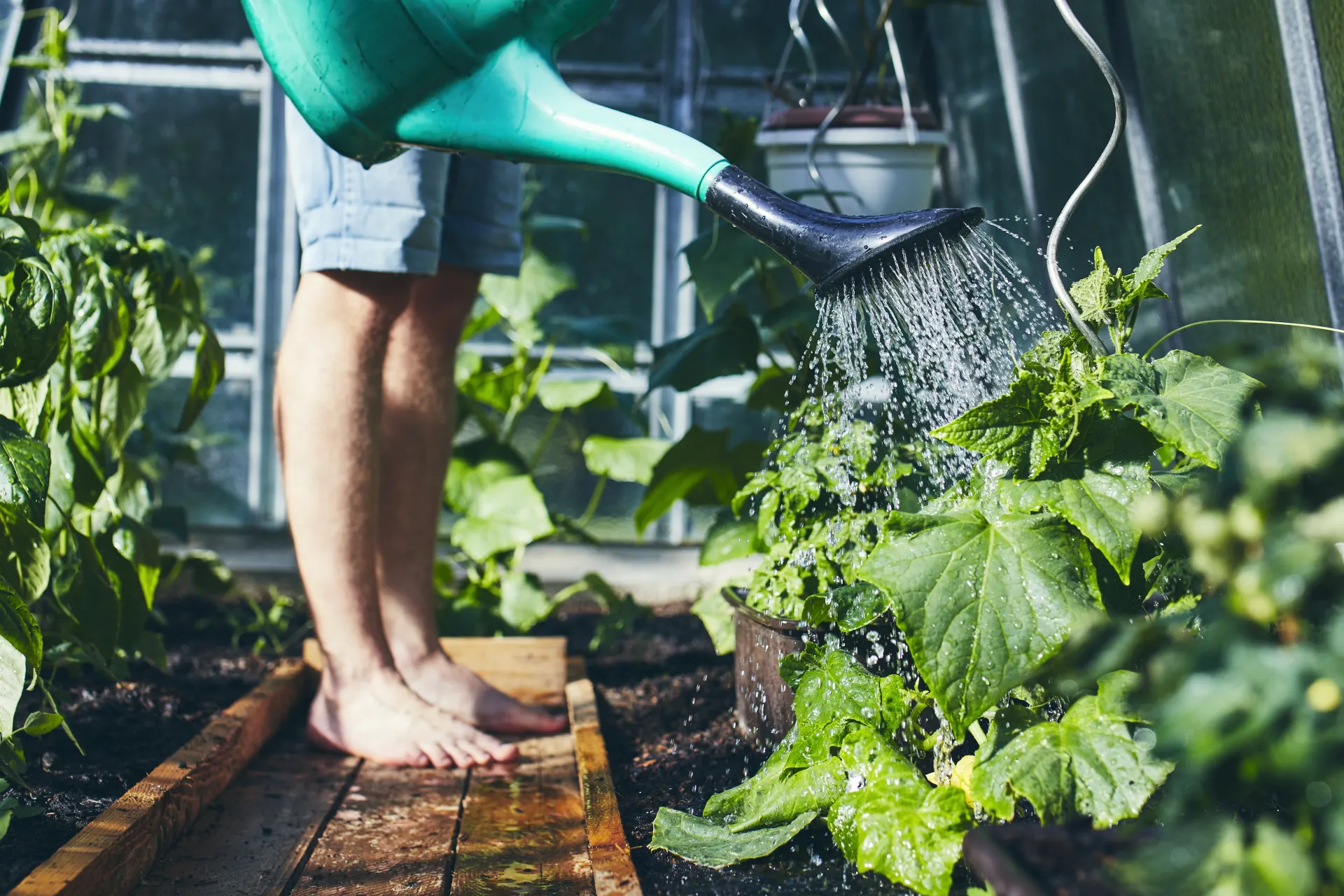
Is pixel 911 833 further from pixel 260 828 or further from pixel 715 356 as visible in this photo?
pixel 715 356

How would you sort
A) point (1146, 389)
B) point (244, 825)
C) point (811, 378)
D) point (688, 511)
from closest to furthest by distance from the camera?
point (1146, 389) → point (244, 825) → point (811, 378) → point (688, 511)

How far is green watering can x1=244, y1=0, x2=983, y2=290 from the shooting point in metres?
0.93

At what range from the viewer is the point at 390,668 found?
1.38 m

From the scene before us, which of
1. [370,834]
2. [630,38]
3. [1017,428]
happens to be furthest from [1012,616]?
[630,38]

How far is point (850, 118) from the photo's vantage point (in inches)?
69.7

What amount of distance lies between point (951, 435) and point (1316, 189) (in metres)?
0.66

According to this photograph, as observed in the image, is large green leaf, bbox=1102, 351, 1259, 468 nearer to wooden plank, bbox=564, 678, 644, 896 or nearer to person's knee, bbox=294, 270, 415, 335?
wooden plank, bbox=564, 678, 644, 896

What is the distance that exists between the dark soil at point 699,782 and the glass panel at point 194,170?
3.95ft

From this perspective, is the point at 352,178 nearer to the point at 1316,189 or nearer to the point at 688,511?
the point at 1316,189

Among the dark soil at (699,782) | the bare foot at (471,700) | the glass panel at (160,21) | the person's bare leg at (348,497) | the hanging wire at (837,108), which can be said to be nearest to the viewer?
the dark soil at (699,782)

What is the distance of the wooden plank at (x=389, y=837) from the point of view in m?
0.98

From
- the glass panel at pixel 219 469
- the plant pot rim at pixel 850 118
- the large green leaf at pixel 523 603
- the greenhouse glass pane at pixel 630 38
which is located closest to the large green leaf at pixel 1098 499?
the plant pot rim at pixel 850 118

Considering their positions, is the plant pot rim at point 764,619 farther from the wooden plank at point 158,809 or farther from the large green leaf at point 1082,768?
the wooden plank at point 158,809

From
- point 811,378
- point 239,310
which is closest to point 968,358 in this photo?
point 811,378
